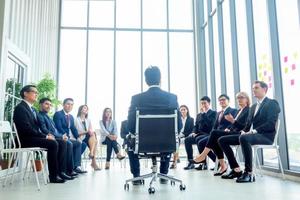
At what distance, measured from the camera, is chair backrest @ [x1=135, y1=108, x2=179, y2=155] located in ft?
8.82

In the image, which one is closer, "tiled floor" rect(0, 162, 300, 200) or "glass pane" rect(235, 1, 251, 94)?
"tiled floor" rect(0, 162, 300, 200)

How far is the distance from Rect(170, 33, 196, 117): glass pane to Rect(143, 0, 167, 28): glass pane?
492mm

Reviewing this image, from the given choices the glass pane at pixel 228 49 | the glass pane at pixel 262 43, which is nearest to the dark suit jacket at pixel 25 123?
the glass pane at pixel 262 43

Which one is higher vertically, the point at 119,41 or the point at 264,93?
the point at 119,41

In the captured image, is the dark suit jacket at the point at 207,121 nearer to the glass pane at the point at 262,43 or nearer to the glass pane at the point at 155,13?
the glass pane at the point at 262,43

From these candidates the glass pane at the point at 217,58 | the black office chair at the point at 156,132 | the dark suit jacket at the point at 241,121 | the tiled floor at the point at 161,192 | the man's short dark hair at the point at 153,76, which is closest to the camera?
the tiled floor at the point at 161,192

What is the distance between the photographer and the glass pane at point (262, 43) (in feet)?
13.9

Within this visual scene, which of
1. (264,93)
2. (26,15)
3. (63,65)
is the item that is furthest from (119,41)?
(264,93)

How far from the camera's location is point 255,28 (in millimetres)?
4789

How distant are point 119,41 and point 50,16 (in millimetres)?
1858

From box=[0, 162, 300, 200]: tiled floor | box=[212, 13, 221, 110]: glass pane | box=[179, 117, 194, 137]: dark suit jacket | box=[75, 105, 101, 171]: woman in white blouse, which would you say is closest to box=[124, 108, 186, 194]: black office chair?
box=[0, 162, 300, 200]: tiled floor

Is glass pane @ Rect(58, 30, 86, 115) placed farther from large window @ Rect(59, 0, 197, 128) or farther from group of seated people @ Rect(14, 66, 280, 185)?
group of seated people @ Rect(14, 66, 280, 185)

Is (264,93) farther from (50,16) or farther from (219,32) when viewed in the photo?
(50,16)

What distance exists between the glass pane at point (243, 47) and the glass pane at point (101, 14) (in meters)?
3.65
